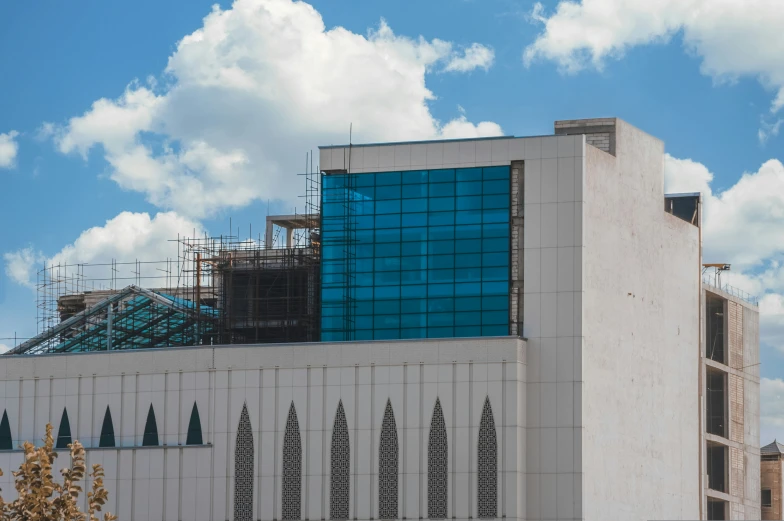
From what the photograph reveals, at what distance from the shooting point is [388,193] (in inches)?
3184

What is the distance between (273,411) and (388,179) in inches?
532

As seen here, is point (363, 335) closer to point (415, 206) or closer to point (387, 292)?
point (387, 292)

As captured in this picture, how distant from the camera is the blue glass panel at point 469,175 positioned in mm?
79812

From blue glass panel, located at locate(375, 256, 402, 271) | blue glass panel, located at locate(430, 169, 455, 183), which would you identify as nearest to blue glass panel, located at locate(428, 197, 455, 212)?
blue glass panel, located at locate(430, 169, 455, 183)

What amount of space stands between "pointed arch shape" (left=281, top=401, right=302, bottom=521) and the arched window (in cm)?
1180

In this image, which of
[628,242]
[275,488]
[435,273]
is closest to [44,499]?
[275,488]

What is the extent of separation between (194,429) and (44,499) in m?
27.7

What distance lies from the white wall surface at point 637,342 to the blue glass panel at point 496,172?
13.4 feet

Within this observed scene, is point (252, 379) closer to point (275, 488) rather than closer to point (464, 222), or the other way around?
point (275, 488)

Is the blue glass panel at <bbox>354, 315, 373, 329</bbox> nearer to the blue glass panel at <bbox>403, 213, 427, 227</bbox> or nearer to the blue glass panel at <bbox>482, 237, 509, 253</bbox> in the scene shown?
the blue glass panel at <bbox>403, 213, 427, 227</bbox>

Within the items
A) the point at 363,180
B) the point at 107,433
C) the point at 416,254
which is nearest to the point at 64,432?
the point at 107,433

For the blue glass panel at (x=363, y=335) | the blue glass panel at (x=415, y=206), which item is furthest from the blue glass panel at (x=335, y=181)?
the blue glass panel at (x=363, y=335)

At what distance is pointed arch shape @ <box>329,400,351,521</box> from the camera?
75.8 metres

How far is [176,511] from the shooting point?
77.4 meters
